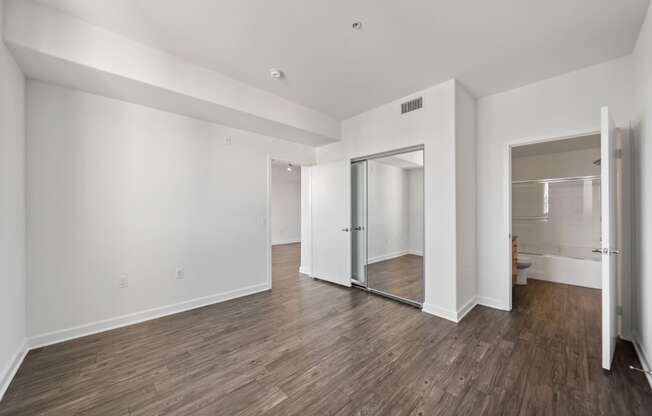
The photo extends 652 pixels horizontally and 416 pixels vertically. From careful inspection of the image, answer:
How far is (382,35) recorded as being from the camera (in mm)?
2266

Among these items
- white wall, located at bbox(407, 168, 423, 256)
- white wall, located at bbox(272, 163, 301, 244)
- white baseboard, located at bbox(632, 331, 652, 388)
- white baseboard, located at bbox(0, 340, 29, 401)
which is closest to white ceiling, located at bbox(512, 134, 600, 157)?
white wall, located at bbox(407, 168, 423, 256)

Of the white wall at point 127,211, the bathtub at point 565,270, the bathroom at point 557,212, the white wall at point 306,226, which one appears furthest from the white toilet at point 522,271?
the white wall at point 127,211

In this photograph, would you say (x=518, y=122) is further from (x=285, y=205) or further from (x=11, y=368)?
(x=285, y=205)

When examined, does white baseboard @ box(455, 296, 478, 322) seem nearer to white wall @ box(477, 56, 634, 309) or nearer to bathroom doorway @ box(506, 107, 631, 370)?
white wall @ box(477, 56, 634, 309)

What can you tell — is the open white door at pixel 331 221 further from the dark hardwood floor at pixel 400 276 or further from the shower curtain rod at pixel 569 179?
the shower curtain rod at pixel 569 179

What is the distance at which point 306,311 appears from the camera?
128 inches

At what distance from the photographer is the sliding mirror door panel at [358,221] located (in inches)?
167

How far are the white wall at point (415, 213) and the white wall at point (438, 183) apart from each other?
24.6 inches

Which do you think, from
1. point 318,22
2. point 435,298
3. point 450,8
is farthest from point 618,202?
point 318,22

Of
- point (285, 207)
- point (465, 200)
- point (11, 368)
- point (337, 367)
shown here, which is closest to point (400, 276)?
point (465, 200)

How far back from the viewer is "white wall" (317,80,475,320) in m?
2.99

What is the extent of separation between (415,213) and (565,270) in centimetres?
266

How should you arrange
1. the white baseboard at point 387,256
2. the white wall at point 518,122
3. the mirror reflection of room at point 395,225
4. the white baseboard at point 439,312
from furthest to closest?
the white baseboard at point 387,256 < the mirror reflection of room at point 395,225 < the white baseboard at point 439,312 < the white wall at point 518,122

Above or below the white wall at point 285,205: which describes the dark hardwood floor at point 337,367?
below
